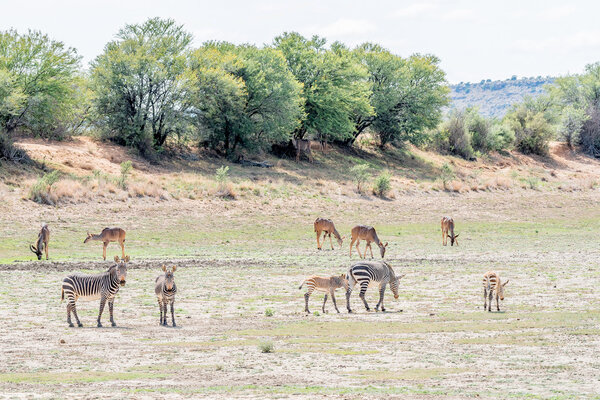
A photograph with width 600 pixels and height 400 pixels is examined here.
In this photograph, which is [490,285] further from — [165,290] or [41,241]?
[41,241]

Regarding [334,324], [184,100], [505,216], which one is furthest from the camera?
[184,100]

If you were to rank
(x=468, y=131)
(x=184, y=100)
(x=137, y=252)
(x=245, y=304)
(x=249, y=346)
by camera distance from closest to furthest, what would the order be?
(x=249, y=346) → (x=245, y=304) → (x=137, y=252) → (x=184, y=100) → (x=468, y=131)

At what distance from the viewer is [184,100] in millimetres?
63688

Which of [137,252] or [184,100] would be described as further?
[184,100]

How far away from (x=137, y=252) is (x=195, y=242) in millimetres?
5042

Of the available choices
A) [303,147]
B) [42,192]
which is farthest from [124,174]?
[303,147]

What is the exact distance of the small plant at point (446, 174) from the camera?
223ft

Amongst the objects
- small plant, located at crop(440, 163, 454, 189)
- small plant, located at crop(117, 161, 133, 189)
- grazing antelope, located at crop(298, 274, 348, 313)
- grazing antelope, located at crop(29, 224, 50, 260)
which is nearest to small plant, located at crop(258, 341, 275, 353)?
grazing antelope, located at crop(298, 274, 348, 313)

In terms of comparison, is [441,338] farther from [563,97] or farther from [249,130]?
[563,97]

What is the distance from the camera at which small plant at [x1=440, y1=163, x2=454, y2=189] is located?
68.1 metres

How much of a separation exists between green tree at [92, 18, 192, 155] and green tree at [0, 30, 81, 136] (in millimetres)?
4936

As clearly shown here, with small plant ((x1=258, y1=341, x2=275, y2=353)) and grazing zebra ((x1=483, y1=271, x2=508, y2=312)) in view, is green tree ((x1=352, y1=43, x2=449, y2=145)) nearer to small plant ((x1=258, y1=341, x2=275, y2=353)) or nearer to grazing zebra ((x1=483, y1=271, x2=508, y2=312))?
grazing zebra ((x1=483, y1=271, x2=508, y2=312))

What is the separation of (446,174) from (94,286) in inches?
2282

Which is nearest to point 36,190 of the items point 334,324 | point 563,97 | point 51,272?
point 51,272
